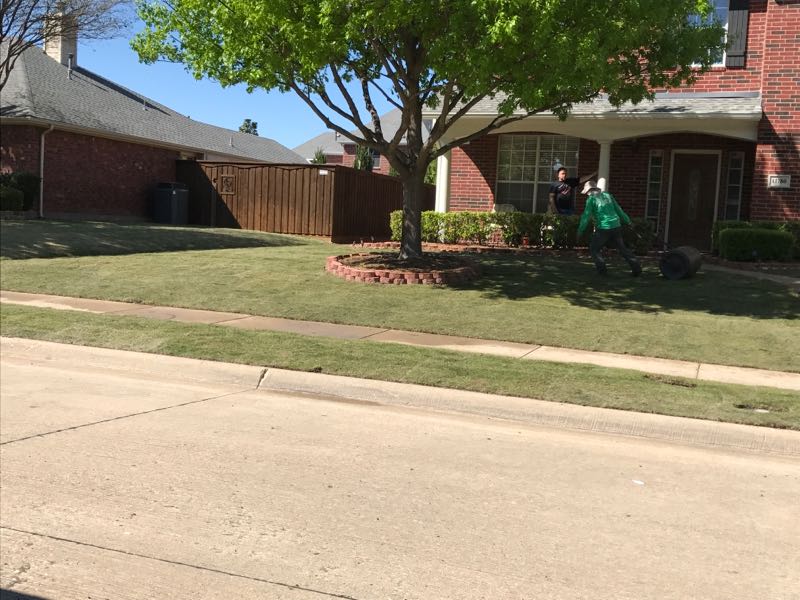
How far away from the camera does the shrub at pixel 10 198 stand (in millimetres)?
21109

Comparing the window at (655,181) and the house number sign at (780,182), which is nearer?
Result: the house number sign at (780,182)

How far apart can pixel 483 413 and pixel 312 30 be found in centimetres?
649

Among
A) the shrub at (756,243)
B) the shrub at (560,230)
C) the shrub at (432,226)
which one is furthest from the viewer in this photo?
the shrub at (432,226)

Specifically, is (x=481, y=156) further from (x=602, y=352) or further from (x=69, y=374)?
(x=69, y=374)

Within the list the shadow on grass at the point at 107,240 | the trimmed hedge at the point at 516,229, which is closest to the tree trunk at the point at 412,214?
the trimmed hedge at the point at 516,229

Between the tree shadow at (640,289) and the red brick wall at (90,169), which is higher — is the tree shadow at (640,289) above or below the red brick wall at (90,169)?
below

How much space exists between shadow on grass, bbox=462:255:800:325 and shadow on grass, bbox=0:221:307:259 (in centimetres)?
754

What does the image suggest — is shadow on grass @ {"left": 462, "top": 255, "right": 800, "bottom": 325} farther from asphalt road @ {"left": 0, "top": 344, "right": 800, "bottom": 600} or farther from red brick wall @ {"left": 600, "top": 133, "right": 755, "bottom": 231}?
asphalt road @ {"left": 0, "top": 344, "right": 800, "bottom": 600}

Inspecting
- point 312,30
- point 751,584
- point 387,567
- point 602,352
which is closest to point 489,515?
point 387,567

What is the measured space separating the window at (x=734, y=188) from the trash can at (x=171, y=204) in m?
16.6

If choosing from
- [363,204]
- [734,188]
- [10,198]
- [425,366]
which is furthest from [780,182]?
[10,198]

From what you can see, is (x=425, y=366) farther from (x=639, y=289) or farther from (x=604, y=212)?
(x=604, y=212)

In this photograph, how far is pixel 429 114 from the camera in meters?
17.5

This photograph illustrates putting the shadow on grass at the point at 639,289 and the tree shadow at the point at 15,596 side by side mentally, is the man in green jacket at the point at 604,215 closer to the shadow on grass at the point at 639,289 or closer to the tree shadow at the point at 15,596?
the shadow on grass at the point at 639,289
